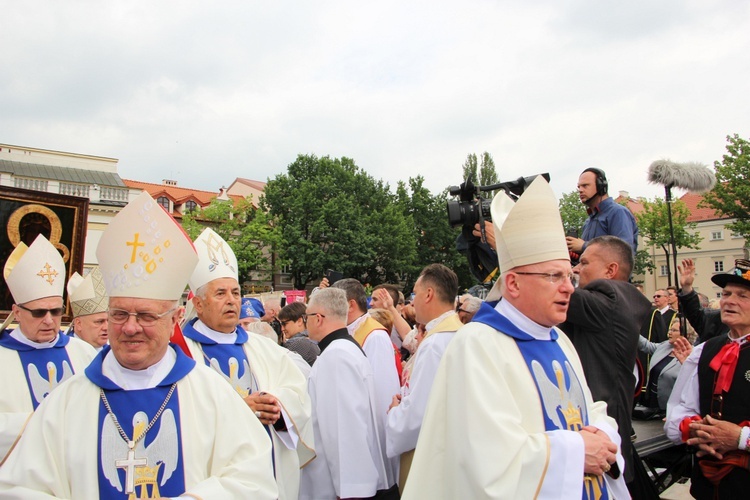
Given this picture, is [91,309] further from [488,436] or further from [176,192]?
[176,192]

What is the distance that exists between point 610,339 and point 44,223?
9980mm

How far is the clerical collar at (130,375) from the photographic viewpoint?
115 inches

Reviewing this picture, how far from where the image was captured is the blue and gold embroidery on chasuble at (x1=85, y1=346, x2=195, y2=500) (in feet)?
9.06

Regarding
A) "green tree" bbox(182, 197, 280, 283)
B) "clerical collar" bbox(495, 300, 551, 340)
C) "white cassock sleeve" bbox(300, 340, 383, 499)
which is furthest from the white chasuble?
"green tree" bbox(182, 197, 280, 283)

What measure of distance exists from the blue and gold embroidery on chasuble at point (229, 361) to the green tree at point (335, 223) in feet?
117

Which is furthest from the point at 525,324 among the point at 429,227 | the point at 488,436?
the point at 429,227

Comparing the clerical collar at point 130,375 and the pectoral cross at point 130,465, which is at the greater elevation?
the clerical collar at point 130,375

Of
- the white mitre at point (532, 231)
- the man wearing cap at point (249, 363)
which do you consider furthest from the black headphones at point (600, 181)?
the man wearing cap at point (249, 363)

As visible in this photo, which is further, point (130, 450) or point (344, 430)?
point (344, 430)

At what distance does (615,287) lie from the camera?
406 centimetres

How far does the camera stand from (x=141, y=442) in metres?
2.85

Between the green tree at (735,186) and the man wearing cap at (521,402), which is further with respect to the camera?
the green tree at (735,186)

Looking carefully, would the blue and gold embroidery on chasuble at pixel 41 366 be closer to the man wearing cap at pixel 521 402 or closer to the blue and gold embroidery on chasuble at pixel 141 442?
the blue and gold embroidery on chasuble at pixel 141 442

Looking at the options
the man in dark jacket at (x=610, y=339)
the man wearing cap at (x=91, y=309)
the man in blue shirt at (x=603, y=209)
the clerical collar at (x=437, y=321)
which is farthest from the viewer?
the man wearing cap at (x=91, y=309)
